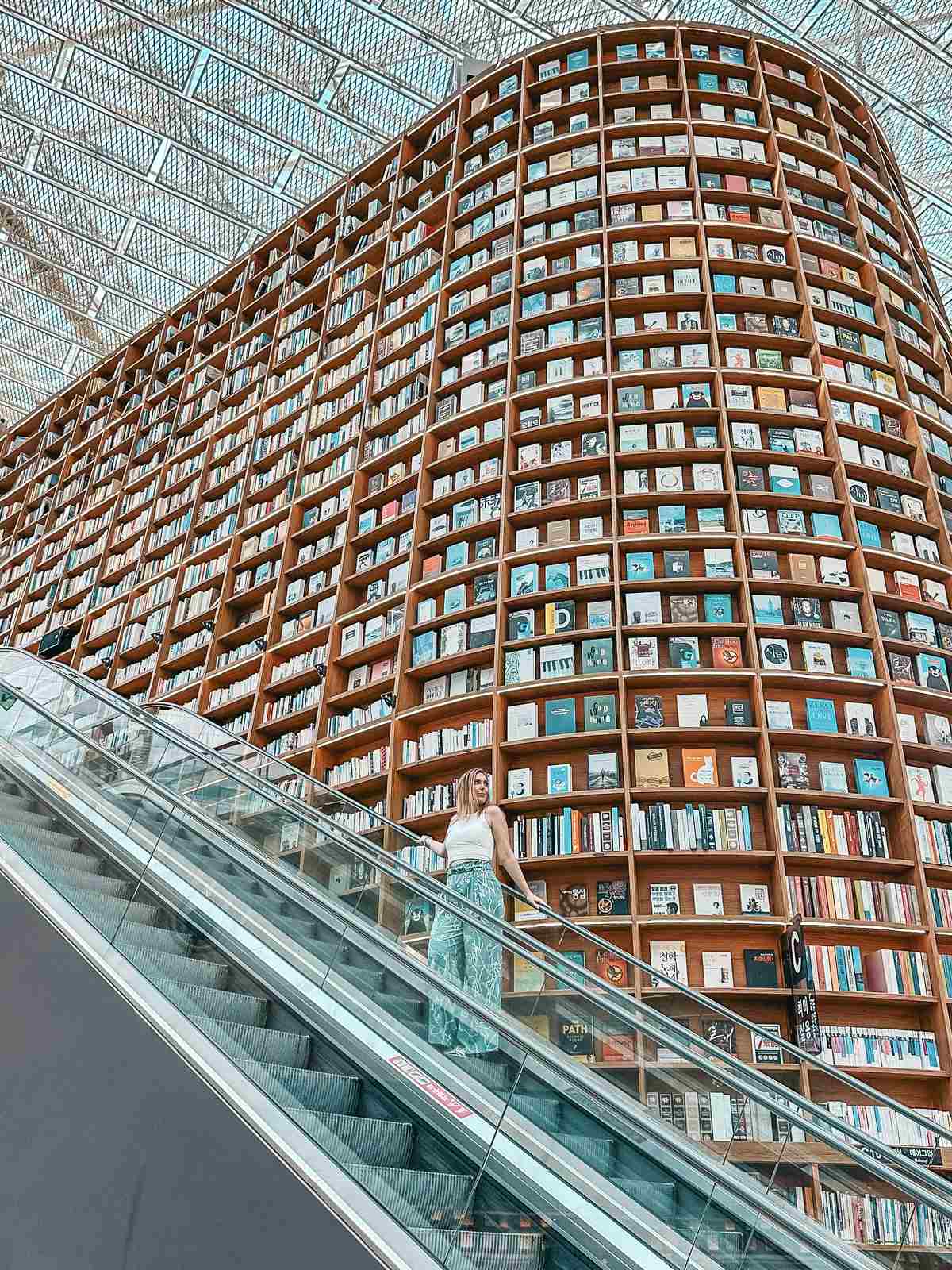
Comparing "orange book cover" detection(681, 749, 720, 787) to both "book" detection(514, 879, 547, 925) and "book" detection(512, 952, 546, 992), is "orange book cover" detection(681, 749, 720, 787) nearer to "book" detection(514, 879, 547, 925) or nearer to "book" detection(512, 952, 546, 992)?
"book" detection(514, 879, 547, 925)

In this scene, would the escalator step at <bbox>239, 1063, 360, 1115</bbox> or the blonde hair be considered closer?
the escalator step at <bbox>239, 1063, 360, 1115</bbox>

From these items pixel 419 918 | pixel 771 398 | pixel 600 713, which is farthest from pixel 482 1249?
pixel 771 398

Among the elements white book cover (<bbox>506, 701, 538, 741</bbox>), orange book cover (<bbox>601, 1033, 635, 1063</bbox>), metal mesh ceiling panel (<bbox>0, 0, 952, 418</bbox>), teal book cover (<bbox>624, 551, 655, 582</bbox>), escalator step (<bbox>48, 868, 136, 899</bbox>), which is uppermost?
metal mesh ceiling panel (<bbox>0, 0, 952, 418</bbox>)

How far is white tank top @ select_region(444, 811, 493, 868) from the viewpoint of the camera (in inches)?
→ 150

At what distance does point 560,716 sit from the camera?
17.5 ft

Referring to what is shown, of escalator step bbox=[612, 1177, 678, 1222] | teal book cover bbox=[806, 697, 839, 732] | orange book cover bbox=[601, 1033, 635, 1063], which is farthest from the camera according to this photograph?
teal book cover bbox=[806, 697, 839, 732]

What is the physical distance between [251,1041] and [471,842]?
3.95 feet

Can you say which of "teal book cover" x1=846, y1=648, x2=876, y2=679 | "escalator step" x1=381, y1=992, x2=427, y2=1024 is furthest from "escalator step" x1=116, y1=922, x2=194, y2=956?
"teal book cover" x1=846, y1=648, x2=876, y2=679

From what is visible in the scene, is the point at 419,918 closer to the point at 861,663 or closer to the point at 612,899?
the point at 612,899

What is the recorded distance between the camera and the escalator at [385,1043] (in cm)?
223

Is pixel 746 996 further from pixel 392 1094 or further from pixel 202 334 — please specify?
pixel 202 334

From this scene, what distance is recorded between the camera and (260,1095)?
258 centimetres

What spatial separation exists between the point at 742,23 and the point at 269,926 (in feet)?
30.6

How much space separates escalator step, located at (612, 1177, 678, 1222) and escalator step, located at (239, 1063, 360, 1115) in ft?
2.45
